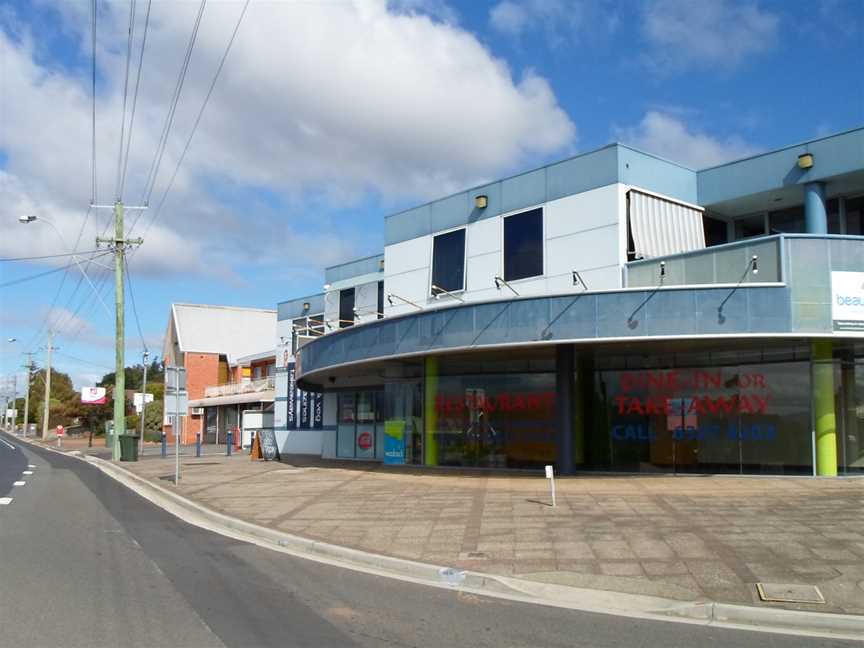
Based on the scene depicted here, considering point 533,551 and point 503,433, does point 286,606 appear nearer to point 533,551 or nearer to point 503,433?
point 533,551

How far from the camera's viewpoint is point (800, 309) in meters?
16.7

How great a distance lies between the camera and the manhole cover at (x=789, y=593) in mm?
8461

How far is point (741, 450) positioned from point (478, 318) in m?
6.97

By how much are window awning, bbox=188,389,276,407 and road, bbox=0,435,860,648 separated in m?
33.1

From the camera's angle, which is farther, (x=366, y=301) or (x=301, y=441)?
(x=301, y=441)

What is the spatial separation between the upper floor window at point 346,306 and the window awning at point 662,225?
14.3 metres

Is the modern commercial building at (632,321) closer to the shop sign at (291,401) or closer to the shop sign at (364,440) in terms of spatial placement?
the shop sign at (364,440)

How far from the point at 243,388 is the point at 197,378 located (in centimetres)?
1146

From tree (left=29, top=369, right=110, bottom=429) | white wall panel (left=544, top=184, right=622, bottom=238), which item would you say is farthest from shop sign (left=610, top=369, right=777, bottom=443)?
tree (left=29, top=369, right=110, bottom=429)

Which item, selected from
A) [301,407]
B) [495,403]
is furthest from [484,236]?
[301,407]

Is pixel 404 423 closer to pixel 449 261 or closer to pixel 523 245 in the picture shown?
pixel 449 261

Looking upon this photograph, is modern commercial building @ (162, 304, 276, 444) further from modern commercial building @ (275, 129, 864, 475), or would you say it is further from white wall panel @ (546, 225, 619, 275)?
white wall panel @ (546, 225, 619, 275)

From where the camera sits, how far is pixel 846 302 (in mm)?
16609

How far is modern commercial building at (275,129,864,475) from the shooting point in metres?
17.2
